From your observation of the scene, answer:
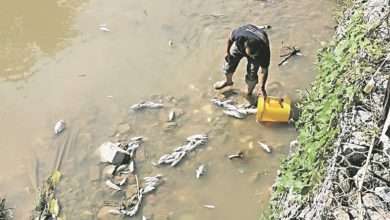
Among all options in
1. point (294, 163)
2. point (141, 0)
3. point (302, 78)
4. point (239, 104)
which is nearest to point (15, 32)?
point (141, 0)

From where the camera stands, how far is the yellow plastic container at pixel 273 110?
7.73m

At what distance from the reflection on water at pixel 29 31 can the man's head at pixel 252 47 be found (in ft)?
10.8

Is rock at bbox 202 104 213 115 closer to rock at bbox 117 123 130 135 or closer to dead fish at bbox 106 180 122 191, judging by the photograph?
rock at bbox 117 123 130 135

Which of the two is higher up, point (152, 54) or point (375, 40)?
point (375, 40)

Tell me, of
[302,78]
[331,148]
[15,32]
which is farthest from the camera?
[15,32]

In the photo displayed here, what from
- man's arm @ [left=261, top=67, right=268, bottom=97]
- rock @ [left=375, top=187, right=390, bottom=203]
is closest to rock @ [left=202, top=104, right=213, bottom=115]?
man's arm @ [left=261, top=67, right=268, bottom=97]

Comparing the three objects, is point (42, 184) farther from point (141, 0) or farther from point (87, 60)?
point (141, 0)

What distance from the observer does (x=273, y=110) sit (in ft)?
25.3

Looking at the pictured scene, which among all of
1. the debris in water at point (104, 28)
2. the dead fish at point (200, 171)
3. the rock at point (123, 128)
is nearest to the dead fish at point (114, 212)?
the dead fish at point (200, 171)

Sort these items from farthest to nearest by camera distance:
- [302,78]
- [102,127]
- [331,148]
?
[302,78] → [102,127] → [331,148]

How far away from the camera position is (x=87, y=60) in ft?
29.5

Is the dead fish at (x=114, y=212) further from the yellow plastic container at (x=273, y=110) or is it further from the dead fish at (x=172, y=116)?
the yellow plastic container at (x=273, y=110)

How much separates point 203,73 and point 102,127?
175cm

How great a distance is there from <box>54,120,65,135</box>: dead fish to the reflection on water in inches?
52.1
